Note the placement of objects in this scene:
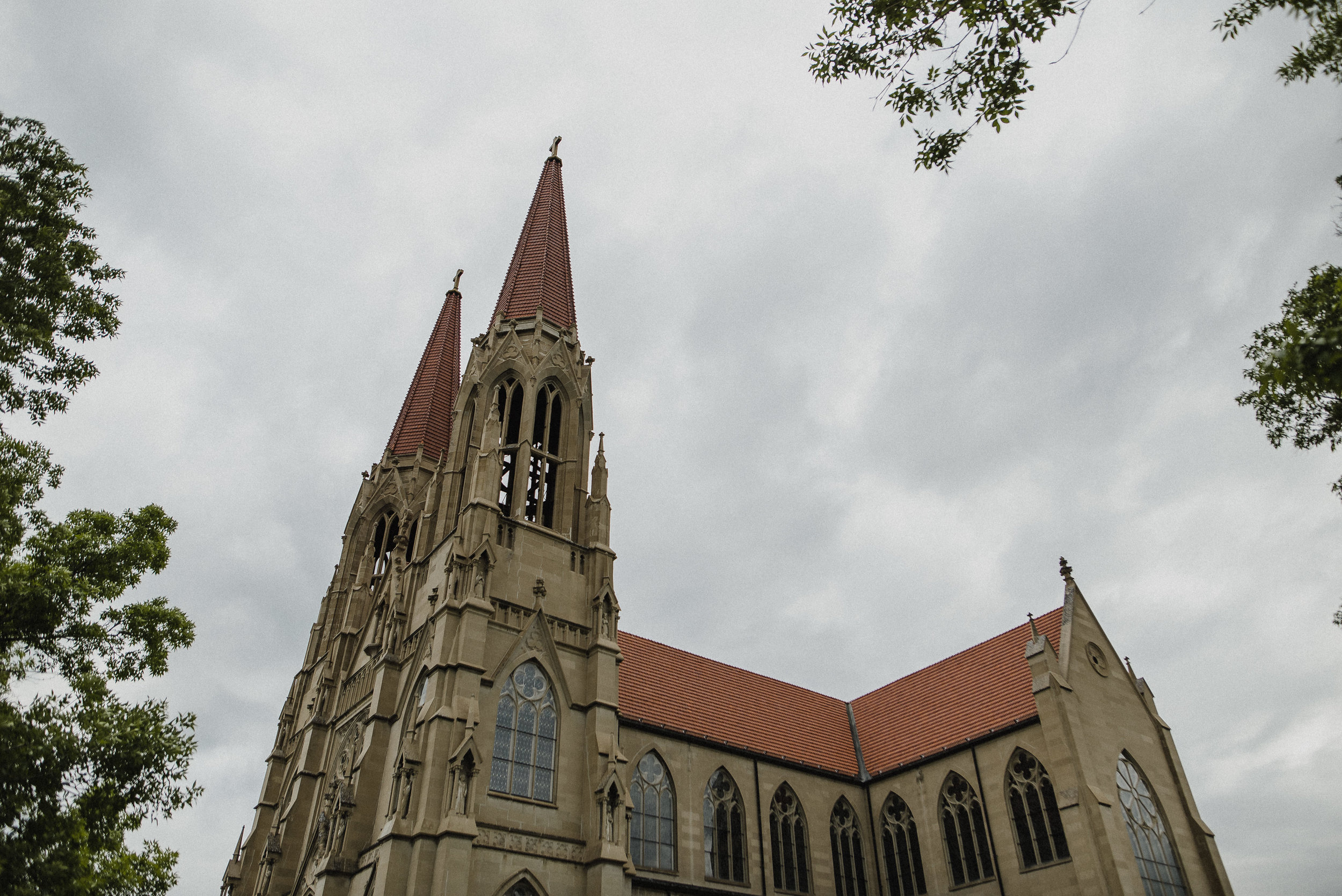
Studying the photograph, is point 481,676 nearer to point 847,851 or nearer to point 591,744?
point 591,744

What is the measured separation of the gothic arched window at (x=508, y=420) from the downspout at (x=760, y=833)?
36.0ft

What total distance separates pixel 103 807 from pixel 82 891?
103cm

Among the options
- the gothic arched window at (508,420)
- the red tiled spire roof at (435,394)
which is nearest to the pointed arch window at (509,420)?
the gothic arched window at (508,420)

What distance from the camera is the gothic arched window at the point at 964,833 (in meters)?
23.9

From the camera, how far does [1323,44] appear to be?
341 inches

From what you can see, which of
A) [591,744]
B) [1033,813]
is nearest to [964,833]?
[1033,813]

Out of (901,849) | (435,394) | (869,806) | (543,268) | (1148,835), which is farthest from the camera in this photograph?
(435,394)

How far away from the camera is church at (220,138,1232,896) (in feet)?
63.5

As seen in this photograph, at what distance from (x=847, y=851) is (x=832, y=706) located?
699 cm

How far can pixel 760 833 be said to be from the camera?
2477 centimetres

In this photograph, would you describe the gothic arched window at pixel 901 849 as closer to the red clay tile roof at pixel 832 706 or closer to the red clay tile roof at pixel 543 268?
the red clay tile roof at pixel 832 706

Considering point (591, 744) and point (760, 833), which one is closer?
point (591, 744)

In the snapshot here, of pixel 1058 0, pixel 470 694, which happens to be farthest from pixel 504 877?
pixel 1058 0

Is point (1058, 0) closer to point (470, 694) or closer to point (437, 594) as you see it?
point (470, 694)
